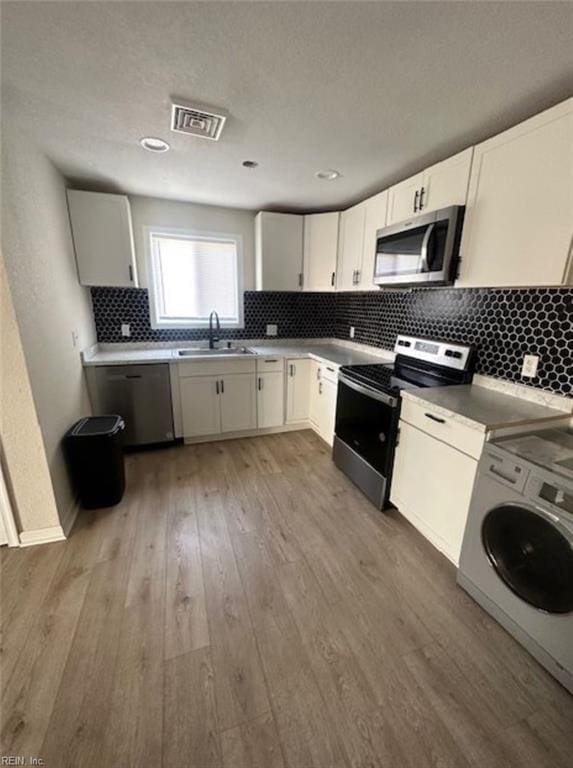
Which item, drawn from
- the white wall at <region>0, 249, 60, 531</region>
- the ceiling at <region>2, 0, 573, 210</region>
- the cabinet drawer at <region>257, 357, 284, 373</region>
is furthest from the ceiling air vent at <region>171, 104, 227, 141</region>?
the cabinet drawer at <region>257, 357, 284, 373</region>

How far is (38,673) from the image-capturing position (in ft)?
4.06

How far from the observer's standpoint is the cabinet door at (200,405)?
3.01 metres

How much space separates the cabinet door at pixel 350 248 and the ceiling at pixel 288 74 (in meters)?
0.64

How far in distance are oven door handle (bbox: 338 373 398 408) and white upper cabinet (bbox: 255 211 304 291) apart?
4.34ft

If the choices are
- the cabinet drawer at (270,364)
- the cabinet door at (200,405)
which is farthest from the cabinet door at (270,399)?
the cabinet door at (200,405)

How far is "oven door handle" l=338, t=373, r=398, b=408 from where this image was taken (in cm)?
201

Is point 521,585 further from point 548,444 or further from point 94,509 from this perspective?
point 94,509

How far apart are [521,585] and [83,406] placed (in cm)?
298

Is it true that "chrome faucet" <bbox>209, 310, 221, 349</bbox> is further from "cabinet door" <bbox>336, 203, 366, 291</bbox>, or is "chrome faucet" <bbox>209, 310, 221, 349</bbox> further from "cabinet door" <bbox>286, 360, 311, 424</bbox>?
"cabinet door" <bbox>336, 203, 366, 291</bbox>

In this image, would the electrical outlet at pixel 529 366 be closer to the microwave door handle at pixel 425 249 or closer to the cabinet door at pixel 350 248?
the microwave door handle at pixel 425 249

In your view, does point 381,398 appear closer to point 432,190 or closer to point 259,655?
point 432,190

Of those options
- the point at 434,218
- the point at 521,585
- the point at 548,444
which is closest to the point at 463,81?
the point at 434,218

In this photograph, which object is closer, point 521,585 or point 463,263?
point 521,585

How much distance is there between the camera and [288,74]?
4.37ft
